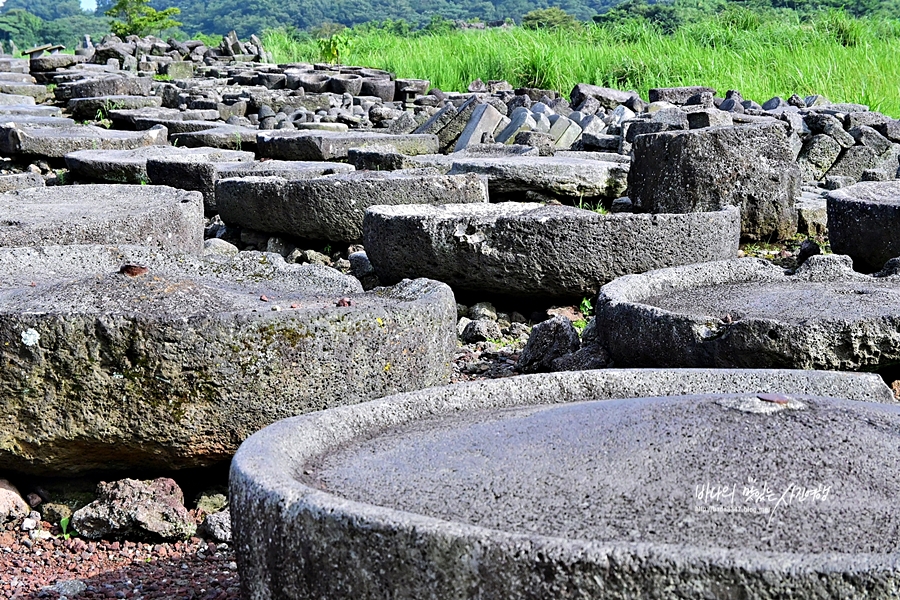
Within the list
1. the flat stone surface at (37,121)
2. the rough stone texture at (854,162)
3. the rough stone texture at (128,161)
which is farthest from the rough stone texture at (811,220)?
the flat stone surface at (37,121)

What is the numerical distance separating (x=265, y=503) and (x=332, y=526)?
0.49 ft

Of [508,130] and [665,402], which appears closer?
[665,402]

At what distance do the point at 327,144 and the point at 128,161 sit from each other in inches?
56.7

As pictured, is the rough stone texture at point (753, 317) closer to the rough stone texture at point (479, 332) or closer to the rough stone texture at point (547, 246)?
the rough stone texture at point (547, 246)

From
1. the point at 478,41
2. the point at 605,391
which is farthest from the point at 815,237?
the point at 478,41

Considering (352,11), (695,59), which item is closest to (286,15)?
(352,11)

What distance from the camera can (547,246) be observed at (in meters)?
4.47

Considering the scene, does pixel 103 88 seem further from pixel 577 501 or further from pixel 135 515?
pixel 577 501

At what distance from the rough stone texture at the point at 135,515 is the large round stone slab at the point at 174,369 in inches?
2.7

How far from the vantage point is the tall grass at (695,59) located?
13289 mm

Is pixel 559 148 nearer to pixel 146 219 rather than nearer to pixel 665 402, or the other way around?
pixel 146 219

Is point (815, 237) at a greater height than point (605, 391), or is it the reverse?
point (605, 391)

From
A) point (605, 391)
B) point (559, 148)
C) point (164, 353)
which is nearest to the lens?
point (605, 391)

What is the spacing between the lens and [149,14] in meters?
35.8
